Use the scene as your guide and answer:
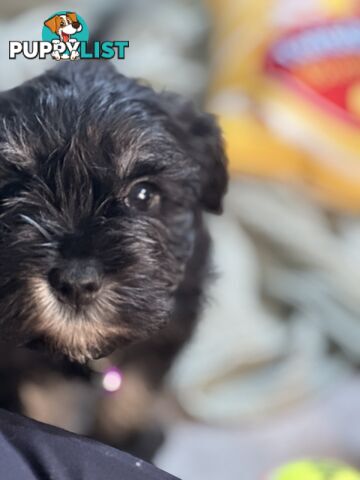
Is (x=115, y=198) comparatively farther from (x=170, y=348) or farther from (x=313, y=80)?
(x=313, y=80)

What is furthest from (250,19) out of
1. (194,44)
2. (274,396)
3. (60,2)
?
(274,396)

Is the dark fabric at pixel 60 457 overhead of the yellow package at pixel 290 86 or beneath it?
beneath

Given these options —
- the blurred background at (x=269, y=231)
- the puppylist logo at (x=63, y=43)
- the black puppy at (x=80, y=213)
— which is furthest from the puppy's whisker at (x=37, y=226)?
the blurred background at (x=269, y=231)

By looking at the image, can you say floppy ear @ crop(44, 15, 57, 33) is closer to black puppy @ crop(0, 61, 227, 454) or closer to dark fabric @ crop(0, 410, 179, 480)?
black puppy @ crop(0, 61, 227, 454)

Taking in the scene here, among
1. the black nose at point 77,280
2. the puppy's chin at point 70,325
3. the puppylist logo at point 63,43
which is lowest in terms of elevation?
the puppy's chin at point 70,325

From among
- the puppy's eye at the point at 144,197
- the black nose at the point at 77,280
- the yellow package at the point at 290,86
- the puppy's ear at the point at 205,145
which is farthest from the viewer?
the yellow package at the point at 290,86

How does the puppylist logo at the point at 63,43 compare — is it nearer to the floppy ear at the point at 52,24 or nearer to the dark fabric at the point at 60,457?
the floppy ear at the point at 52,24

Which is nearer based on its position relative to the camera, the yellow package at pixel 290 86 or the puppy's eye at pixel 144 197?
the puppy's eye at pixel 144 197

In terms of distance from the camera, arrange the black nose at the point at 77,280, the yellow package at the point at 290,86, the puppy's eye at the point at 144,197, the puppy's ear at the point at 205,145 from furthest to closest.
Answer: the yellow package at the point at 290,86
the puppy's ear at the point at 205,145
the puppy's eye at the point at 144,197
the black nose at the point at 77,280

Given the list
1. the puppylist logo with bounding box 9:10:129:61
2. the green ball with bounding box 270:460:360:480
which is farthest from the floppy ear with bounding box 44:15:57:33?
the green ball with bounding box 270:460:360:480
